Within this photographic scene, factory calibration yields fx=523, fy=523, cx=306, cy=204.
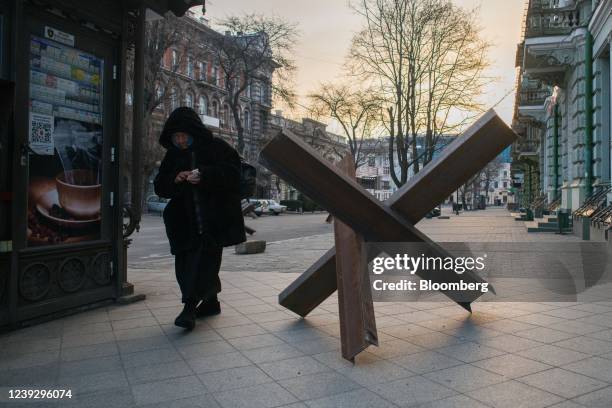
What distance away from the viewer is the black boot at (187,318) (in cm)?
420

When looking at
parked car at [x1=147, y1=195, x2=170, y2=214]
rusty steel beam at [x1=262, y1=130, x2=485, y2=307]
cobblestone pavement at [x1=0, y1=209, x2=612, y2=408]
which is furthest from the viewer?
parked car at [x1=147, y1=195, x2=170, y2=214]

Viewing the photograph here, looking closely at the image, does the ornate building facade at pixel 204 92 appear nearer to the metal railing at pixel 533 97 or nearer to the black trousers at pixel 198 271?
the metal railing at pixel 533 97

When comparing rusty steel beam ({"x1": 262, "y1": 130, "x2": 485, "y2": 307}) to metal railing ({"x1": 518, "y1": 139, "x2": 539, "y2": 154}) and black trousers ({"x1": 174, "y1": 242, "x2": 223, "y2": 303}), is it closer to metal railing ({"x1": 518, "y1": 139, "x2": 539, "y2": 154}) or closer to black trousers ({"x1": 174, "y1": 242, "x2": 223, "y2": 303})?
black trousers ({"x1": 174, "y1": 242, "x2": 223, "y2": 303})

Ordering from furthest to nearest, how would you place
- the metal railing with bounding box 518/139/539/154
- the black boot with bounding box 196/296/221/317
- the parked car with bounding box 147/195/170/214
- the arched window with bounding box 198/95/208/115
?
the arched window with bounding box 198/95/208/115 < the metal railing with bounding box 518/139/539/154 < the parked car with bounding box 147/195/170/214 < the black boot with bounding box 196/296/221/317

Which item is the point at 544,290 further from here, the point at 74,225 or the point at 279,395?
the point at 74,225

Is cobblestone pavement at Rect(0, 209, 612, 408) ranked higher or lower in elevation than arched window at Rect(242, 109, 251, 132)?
lower

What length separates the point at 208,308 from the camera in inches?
192

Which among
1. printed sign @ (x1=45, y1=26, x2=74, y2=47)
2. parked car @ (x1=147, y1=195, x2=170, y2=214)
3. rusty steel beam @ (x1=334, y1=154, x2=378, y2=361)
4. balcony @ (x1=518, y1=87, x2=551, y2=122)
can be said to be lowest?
rusty steel beam @ (x1=334, y1=154, x2=378, y2=361)

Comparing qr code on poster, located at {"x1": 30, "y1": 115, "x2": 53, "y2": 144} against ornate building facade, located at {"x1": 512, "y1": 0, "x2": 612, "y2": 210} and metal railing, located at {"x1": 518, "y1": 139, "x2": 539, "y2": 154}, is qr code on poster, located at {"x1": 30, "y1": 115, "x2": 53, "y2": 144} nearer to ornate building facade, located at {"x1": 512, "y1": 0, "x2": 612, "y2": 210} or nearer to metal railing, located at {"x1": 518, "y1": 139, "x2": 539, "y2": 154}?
ornate building facade, located at {"x1": 512, "y1": 0, "x2": 612, "y2": 210}

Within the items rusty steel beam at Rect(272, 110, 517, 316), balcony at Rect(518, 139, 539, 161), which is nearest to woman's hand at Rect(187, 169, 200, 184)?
rusty steel beam at Rect(272, 110, 517, 316)

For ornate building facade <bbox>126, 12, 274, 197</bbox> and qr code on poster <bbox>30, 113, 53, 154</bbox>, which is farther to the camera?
ornate building facade <bbox>126, 12, 274, 197</bbox>

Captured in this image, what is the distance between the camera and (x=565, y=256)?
225 inches

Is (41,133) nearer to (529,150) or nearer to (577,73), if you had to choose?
(577,73)

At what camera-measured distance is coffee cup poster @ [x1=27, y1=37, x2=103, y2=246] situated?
4570 millimetres
